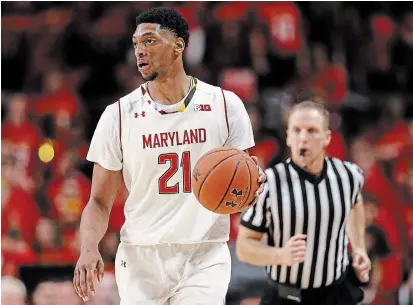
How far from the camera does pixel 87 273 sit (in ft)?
12.0

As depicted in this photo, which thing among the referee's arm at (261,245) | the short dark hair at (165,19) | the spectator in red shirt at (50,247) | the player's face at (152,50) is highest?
the short dark hair at (165,19)

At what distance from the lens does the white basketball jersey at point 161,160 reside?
3961 millimetres

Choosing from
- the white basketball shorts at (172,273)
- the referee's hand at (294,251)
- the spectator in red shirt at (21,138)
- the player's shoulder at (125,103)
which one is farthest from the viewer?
the spectator in red shirt at (21,138)

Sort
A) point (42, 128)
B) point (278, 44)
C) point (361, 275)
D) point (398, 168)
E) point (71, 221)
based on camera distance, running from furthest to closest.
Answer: point (278, 44) < point (42, 128) < point (398, 168) < point (71, 221) < point (361, 275)

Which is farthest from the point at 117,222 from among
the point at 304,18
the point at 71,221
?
the point at 304,18

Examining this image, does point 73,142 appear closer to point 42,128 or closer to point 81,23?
point 42,128

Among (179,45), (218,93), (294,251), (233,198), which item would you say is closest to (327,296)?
(294,251)

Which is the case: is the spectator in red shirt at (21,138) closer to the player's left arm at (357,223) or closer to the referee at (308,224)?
the referee at (308,224)

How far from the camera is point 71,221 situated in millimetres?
7805

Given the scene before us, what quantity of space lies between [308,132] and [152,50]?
1273 millimetres

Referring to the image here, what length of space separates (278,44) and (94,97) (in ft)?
7.52

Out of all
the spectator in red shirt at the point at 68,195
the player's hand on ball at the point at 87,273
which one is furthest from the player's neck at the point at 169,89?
the spectator in red shirt at the point at 68,195

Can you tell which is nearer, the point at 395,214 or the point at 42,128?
the point at 395,214

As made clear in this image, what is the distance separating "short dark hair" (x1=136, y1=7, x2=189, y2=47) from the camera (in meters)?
3.98
